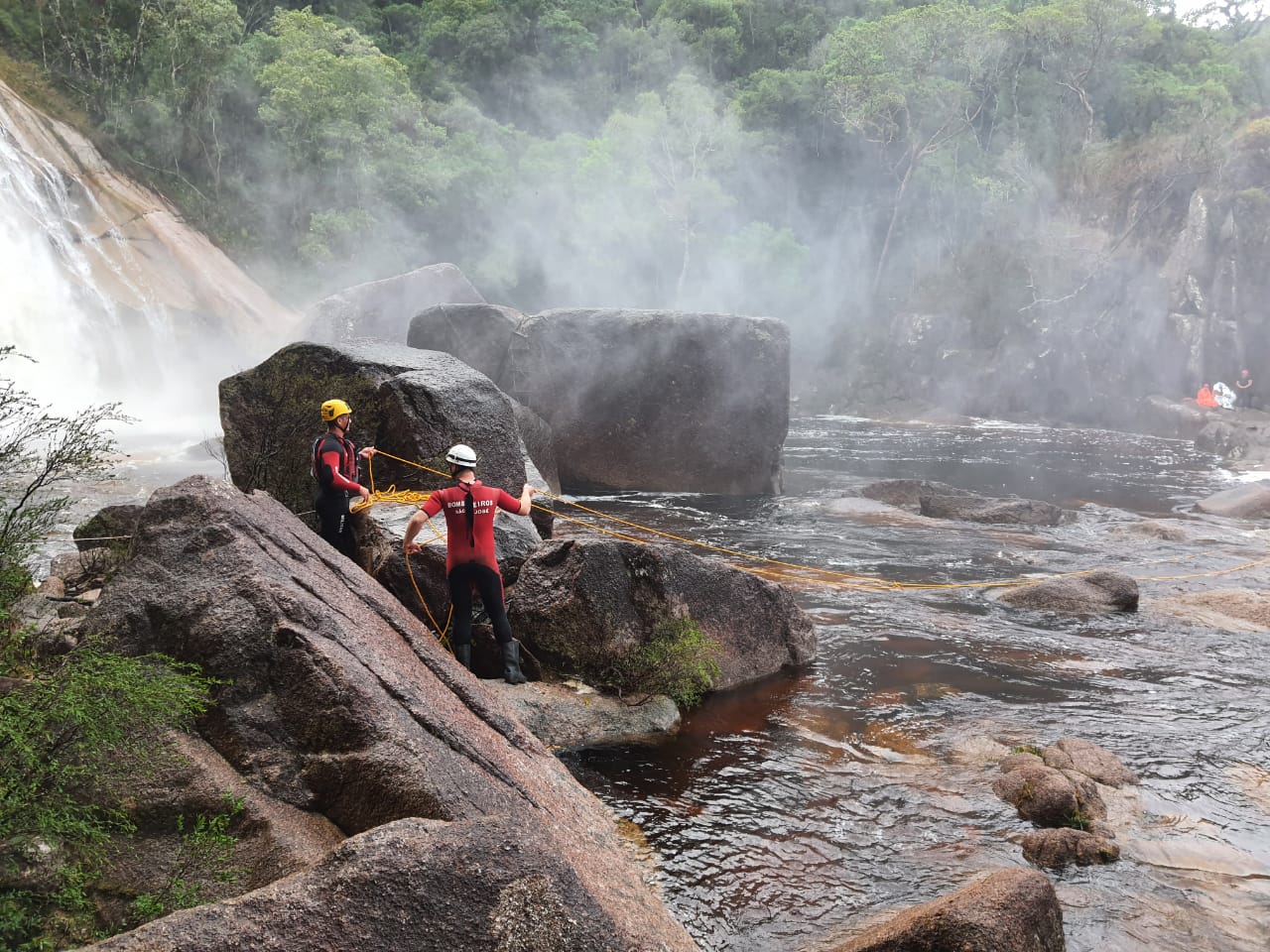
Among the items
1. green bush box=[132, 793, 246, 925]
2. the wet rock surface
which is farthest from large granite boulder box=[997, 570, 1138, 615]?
green bush box=[132, 793, 246, 925]

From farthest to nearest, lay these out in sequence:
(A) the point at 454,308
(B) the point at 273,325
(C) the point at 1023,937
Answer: (B) the point at 273,325
(A) the point at 454,308
(C) the point at 1023,937

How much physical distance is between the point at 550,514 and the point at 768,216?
38.4 m

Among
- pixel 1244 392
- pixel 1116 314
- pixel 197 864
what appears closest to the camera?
pixel 197 864

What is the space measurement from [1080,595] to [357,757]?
10.1 m

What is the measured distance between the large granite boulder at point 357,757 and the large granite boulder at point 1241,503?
17.9m

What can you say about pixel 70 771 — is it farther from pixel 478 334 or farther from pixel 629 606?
pixel 478 334

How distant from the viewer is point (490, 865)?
3.82m

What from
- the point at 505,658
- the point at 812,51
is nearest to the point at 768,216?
the point at 812,51

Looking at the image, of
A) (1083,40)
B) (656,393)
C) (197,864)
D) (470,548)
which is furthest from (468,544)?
(1083,40)

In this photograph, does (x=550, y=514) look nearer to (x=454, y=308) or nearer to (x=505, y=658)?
(x=505, y=658)

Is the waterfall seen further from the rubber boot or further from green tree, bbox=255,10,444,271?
the rubber boot

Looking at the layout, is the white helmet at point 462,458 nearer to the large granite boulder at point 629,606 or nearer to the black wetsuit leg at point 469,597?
the black wetsuit leg at point 469,597

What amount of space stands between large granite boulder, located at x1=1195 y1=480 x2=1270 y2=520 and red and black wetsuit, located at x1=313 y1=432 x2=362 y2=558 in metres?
17.1

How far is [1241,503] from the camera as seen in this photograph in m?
19.5
